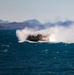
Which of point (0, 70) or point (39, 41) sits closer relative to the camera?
point (0, 70)

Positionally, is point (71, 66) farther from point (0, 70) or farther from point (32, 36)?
point (32, 36)

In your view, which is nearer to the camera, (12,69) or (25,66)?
(12,69)

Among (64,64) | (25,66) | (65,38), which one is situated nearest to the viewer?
(25,66)

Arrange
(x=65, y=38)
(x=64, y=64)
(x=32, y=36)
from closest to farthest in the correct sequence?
(x=64, y=64) → (x=32, y=36) → (x=65, y=38)

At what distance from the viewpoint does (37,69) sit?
73.3 metres

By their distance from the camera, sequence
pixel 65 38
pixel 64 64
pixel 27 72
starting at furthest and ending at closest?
pixel 65 38, pixel 64 64, pixel 27 72

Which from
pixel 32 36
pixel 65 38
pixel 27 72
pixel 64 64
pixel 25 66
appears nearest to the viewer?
pixel 27 72

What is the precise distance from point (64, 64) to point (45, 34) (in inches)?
4133

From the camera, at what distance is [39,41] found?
577ft

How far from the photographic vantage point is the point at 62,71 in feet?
232

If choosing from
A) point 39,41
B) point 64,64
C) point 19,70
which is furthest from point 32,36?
point 19,70

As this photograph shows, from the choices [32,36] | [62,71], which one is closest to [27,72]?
[62,71]

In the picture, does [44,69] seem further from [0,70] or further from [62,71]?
[0,70]

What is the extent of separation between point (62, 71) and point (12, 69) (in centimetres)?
1258
